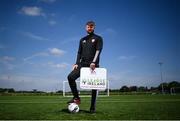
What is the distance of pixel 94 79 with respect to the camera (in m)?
6.50

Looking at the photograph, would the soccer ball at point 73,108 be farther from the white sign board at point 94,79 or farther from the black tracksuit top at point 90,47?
the black tracksuit top at point 90,47

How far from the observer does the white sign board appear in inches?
253

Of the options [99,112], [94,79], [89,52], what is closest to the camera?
[94,79]

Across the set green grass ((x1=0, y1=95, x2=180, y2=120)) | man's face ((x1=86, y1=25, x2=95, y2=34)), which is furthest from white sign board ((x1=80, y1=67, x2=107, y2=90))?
man's face ((x1=86, y1=25, x2=95, y2=34))

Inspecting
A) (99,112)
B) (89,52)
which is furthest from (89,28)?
(99,112)

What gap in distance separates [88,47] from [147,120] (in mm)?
2425

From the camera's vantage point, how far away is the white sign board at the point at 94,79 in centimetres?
643

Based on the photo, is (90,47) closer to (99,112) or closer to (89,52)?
(89,52)

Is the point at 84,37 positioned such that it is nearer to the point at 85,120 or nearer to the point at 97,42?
the point at 97,42

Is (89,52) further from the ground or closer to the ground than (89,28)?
closer to the ground

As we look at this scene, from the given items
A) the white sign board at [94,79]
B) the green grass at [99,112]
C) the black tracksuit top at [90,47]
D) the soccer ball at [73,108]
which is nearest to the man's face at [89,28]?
the black tracksuit top at [90,47]

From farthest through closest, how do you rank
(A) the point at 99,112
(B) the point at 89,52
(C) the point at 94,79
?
1. (A) the point at 99,112
2. (B) the point at 89,52
3. (C) the point at 94,79

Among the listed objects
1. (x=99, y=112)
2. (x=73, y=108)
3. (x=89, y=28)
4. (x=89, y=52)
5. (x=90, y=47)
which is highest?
(x=89, y=28)

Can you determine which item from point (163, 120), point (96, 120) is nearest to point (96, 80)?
point (96, 120)
